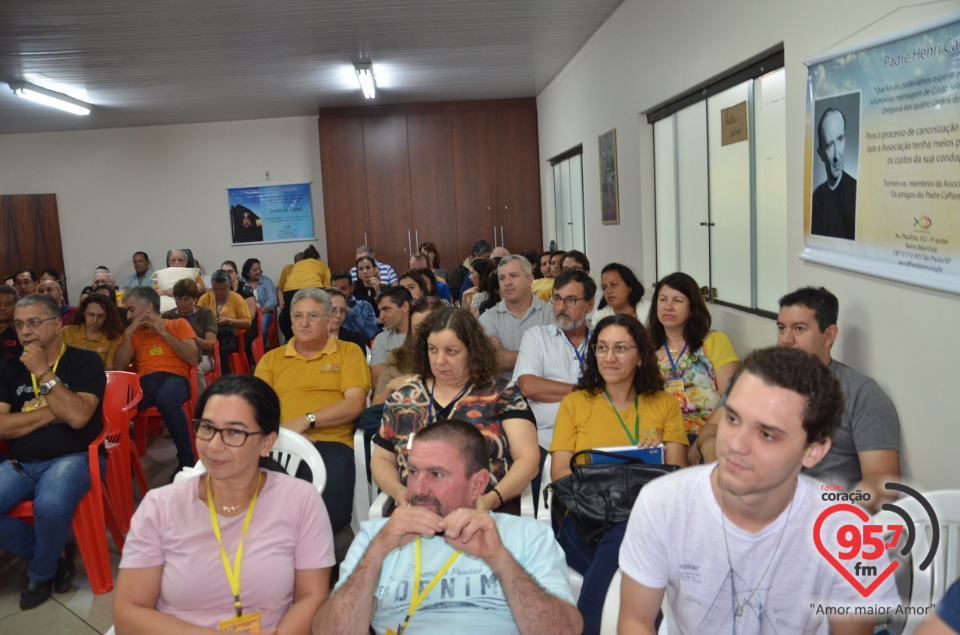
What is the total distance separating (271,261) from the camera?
13453 millimetres

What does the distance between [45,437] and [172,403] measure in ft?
5.00

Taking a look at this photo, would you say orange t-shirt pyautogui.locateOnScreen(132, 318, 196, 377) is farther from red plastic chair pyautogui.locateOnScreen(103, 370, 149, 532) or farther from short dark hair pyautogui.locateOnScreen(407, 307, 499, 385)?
short dark hair pyautogui.locateOnScreen(407, 307, 499, 385)

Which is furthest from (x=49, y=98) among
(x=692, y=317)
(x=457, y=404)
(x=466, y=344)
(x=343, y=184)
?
(x=692, y=317)

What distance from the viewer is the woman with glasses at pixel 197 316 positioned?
649cm

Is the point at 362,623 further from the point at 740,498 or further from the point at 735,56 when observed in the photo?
the point at 735,56

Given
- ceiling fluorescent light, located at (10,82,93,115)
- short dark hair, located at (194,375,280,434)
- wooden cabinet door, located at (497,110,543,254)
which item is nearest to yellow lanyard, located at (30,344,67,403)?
short dark hair, located at (194,375,280,434)

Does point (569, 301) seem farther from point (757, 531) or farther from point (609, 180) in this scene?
point (609, 180)

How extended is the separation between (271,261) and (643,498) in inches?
488

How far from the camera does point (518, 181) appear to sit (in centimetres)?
1241

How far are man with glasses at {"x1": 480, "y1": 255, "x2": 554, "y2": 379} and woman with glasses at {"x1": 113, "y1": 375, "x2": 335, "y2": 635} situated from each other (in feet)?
8.99

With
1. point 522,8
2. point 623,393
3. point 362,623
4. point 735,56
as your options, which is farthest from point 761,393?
point 522,8

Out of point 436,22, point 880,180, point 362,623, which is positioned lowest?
point 362,623

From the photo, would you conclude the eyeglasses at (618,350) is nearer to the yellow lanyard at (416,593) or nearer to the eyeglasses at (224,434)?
the yellow lanyard at (416,593)

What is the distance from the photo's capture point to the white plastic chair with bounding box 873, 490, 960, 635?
76.9 inches
